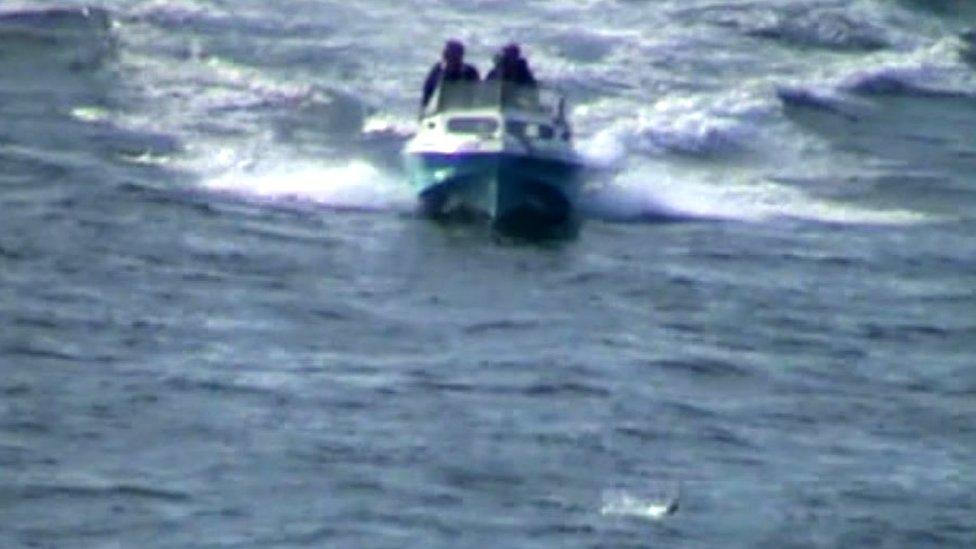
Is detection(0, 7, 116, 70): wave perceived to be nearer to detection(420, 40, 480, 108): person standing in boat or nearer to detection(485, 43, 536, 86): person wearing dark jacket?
detection(420, 40, 480, 108): person standing in boat

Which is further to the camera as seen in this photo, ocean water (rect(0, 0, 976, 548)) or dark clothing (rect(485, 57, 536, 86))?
dark clothing (rect(485, 57, 536, 86))

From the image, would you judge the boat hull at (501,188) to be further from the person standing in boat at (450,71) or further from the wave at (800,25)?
the wave at (800,25)

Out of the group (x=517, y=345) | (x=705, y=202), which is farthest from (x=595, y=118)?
(x=517, y=345)

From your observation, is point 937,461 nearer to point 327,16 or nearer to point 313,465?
point 313,465

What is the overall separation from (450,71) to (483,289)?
484cm

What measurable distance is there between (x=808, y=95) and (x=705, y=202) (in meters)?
5.38

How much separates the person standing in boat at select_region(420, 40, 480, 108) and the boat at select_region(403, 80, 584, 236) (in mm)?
97

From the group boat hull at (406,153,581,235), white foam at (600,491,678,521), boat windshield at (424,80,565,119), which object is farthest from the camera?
boat windshield at (424,80,565,119)

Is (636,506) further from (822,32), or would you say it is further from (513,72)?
(822,32)

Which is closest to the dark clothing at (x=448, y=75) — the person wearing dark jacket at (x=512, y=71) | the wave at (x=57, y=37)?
the person wearing dark jacket at (x=512, y=71)

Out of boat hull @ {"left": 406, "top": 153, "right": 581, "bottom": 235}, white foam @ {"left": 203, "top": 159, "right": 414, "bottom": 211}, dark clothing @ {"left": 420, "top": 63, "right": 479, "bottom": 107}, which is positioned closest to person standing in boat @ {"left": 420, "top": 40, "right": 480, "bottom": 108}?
dark clothing @ {"left": 420, "top": 63, "right": 479, "bottom": 107}

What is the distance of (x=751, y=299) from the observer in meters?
49.8

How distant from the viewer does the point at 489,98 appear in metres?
53.4

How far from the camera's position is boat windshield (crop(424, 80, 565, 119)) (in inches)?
2101
